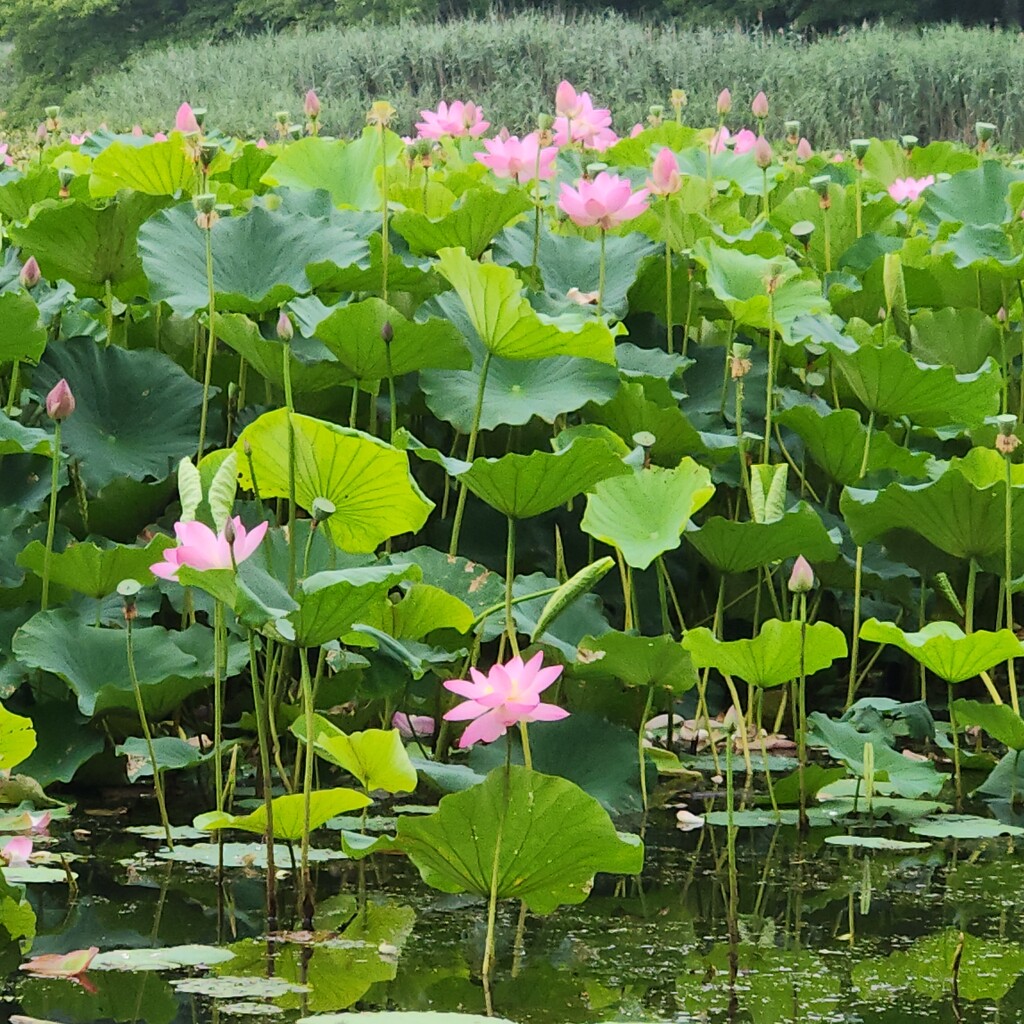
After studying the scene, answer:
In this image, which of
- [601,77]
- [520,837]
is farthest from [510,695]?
[601,77]

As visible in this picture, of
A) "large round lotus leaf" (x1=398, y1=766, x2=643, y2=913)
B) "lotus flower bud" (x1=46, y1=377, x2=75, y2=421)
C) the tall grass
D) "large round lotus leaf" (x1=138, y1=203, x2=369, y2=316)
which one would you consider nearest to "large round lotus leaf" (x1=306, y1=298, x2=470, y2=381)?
"large round lotus leaf" (x1=138, y1=203, x2=369, y2=316)

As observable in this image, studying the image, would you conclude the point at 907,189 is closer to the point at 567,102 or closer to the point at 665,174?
the point at 567,102

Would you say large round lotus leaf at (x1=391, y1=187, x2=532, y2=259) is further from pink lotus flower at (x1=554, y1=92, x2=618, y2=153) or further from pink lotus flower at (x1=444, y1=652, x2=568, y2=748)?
pink lotus flower at (x1=444, y1=652, x2=568, y2=748)

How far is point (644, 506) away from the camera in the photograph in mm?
1834

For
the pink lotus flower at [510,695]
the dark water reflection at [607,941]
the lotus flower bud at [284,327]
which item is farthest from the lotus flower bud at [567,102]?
the pink lotus flower at [510,695]

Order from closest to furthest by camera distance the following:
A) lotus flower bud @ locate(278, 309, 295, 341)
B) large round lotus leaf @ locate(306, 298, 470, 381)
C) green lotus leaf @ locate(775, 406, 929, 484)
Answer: lotus flower bud @ locate(278, 309, 295, 341) → large round lotus leaf @ locate(306, 298, 470, 381) → green lotus leaf @ locate(775, 406, 929, 484)

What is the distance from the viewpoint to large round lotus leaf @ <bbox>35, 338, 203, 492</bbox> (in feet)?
7.17

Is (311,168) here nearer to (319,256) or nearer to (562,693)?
(319,256)

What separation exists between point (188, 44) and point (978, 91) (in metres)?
13.1

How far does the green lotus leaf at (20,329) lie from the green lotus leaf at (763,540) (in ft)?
2.90

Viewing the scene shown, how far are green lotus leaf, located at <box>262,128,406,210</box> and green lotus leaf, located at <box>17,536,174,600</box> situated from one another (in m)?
1.28

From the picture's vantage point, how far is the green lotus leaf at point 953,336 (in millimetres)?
2564

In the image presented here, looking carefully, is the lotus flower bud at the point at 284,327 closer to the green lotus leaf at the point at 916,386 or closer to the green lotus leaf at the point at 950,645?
the green lotus leaf at the point at 950,645

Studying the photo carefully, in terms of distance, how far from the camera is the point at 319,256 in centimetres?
229
